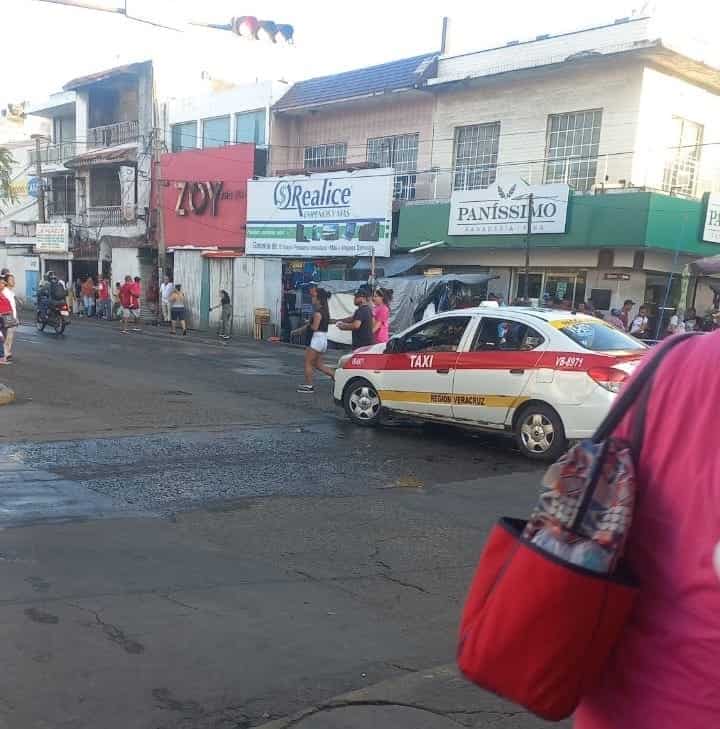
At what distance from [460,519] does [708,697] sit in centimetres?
501

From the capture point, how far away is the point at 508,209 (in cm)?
1933

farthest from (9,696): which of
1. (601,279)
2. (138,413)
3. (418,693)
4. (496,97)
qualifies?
(496,97)

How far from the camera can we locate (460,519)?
6.28m

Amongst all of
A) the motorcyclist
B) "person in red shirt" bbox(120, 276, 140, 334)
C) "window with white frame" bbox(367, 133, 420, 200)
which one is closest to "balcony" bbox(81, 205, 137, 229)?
"person in red shirt" bbox(120, 276, 140, 334)

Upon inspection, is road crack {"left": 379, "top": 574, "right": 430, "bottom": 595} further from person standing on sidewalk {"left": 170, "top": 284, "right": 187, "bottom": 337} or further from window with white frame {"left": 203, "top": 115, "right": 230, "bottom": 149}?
window with white frame {"left": 203, "top": 115, "right": 230, "bottom": 149}

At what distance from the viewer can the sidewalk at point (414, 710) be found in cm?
311

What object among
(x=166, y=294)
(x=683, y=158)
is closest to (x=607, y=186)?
(x=683, y=158)

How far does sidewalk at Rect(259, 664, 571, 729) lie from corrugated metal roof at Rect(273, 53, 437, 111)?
69.0 feet

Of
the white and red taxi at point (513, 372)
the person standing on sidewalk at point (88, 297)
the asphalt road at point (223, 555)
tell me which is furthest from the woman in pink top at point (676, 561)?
the person standing on sidewalk at point (88, 297)

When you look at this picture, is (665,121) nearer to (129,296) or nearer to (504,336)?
(504,336)

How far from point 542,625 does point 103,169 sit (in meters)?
38.2

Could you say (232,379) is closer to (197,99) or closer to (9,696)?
(9,696)

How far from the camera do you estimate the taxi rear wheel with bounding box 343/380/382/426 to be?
1030 cm

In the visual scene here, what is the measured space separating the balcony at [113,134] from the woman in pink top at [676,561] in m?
34.7
